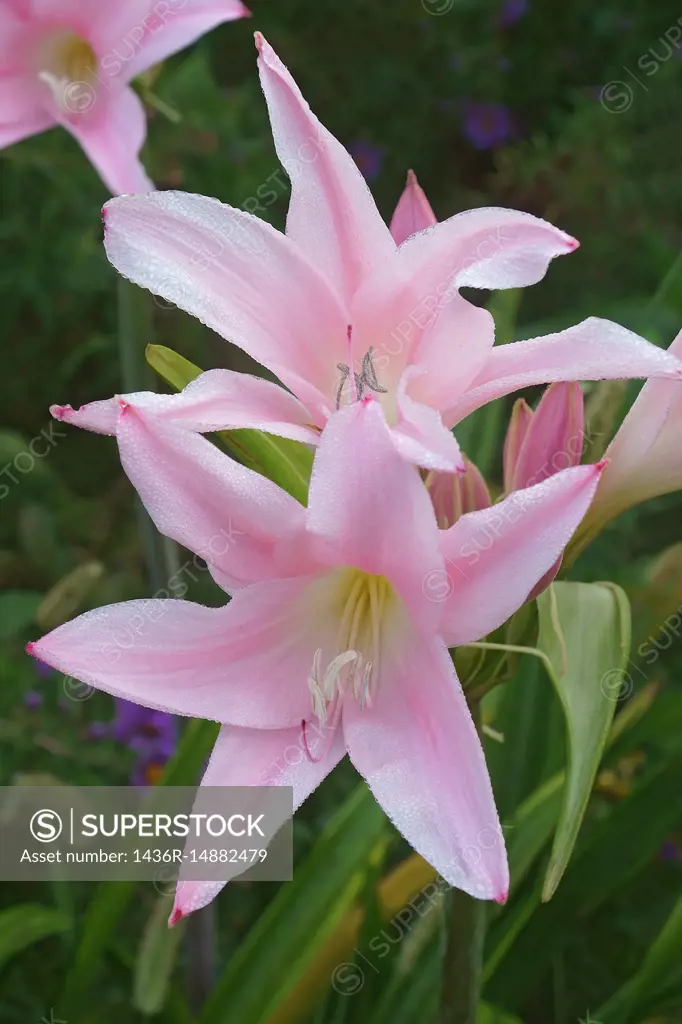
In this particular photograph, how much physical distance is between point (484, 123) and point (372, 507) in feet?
6.21

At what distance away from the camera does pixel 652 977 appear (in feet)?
3.02

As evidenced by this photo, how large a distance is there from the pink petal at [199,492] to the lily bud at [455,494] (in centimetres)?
11

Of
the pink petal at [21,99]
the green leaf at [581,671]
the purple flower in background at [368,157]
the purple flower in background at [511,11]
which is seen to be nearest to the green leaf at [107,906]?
the green leaf at [581,671]

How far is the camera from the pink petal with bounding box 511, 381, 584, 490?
0.58 meters

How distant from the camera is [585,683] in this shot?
1.96ft

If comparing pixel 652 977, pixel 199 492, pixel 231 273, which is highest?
pixel 231 273

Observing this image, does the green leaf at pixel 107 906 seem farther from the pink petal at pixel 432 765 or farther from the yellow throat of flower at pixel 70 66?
the yellow throat of flower at pixel 70 66

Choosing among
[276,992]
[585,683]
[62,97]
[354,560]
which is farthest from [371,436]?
[276,992]

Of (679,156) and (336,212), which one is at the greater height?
(679,156)

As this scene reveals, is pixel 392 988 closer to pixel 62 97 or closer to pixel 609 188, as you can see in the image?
pixel 62 97

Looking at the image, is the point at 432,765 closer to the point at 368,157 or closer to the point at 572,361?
the point at 572,361

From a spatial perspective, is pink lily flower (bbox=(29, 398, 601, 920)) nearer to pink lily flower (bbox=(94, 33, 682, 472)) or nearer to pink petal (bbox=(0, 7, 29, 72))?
pink lily flower (bbox=(94, 33, 682, 472))

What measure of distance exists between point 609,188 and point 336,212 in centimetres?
159

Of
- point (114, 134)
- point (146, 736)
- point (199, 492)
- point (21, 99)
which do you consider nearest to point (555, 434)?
point (199, 492)
